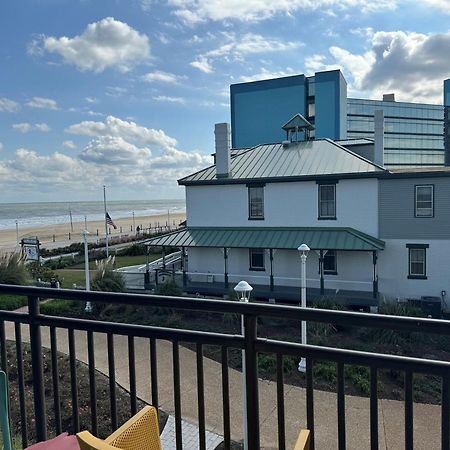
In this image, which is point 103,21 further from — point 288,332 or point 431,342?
point 431,342

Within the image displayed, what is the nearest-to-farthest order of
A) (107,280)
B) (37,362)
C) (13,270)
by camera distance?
(37,362) → (107,280) → (13,270)

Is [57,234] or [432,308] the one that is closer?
[432,308]

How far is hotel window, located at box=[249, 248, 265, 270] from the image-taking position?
16.8m

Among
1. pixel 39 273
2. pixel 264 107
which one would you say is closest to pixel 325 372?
pixel 39 273

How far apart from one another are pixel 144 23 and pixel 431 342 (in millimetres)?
10375

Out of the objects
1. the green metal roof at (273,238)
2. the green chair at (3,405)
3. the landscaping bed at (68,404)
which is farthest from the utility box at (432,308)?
the green chair at (3,405)

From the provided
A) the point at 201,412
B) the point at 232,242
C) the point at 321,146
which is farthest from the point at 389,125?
the point at 201,412

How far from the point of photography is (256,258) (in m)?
17.0

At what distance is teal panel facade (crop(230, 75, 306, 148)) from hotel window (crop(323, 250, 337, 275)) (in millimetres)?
29033

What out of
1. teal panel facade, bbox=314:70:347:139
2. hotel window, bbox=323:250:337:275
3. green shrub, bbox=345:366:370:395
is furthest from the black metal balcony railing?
teal panel facade, bbox=314:70:347:139

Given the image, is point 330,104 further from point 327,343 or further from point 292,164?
point 327,343

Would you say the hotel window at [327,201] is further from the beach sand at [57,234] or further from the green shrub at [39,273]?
the beach sand at [57,234]

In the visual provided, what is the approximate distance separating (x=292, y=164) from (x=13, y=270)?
37.0 ft

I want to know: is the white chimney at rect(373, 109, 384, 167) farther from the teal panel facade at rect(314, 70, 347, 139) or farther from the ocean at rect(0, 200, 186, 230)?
the ocean at rect(0, 200, 186, 230)
